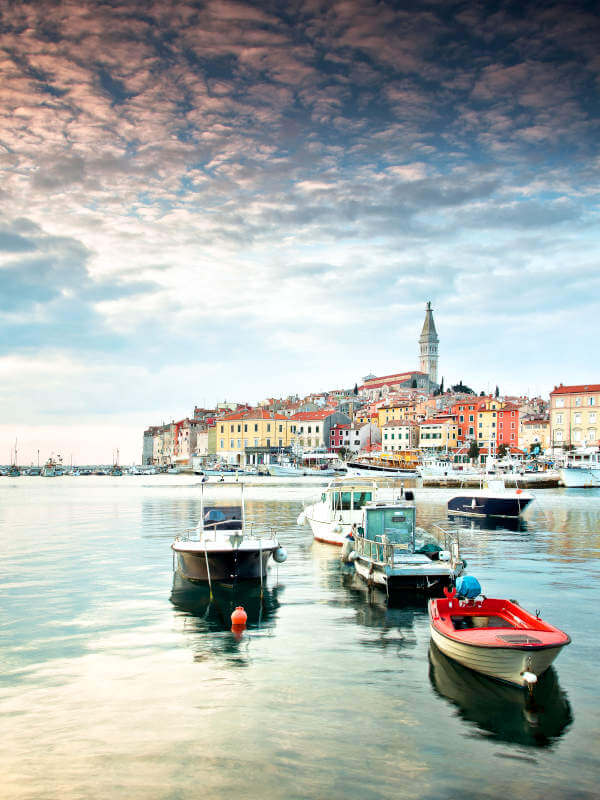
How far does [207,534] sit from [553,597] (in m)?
9.94

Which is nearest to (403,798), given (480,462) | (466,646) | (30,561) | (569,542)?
(466,646)

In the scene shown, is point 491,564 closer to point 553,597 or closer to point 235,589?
point 553,597

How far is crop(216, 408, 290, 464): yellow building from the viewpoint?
139500 mm

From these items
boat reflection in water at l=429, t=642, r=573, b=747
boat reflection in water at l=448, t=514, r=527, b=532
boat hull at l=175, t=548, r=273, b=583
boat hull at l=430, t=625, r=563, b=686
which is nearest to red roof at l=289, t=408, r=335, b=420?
boat reflection in water at l=448, t=514, r=527, b=532

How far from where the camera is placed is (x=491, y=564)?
2552 cm

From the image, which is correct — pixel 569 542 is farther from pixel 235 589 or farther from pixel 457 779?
pixel 457 779

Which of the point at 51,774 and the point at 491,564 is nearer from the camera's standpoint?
the point at 51,774

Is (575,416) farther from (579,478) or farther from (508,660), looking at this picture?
(508,660)

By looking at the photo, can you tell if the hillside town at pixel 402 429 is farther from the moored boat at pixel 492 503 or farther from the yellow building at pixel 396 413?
the moored boat at pixel 492 503

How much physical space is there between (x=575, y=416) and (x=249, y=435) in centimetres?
6290

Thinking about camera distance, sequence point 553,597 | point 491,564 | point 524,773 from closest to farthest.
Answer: point 524,773
point 553,597
point 491,564

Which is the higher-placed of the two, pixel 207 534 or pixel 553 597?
pixel 207 534

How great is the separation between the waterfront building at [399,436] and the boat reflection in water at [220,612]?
115082mm

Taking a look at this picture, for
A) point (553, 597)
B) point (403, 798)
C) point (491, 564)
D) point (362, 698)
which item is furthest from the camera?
point (491, 564)
